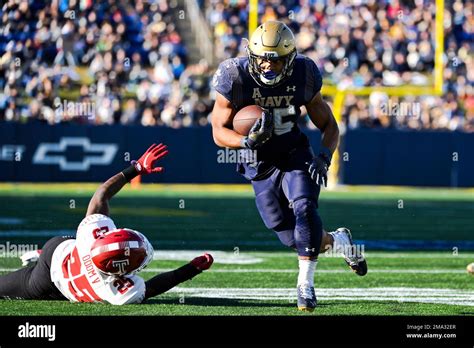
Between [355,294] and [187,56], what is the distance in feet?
44.5

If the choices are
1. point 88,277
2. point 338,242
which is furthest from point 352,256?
point 88,277

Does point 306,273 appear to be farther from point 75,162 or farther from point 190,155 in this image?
point 190,155

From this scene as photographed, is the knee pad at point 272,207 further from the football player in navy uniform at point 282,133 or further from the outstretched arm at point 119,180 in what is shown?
the outstretched arm at point 119,180

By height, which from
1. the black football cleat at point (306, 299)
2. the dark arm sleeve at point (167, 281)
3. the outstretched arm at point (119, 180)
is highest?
the outstretched arm at point (119, 180)

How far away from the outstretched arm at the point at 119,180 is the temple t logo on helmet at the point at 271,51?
0.75 metres

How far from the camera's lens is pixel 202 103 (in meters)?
20.2

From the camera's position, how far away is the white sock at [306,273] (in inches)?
250

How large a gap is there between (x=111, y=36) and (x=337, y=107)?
4426 mm

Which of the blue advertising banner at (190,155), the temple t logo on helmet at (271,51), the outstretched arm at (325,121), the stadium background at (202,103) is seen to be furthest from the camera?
the blue advertising banner at (190,155)

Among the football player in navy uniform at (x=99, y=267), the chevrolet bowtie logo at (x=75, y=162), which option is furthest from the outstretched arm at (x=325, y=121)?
the chevrolet bowtie logo at (x=75, y=162)

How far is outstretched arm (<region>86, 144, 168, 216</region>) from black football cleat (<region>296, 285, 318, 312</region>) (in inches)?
44.2

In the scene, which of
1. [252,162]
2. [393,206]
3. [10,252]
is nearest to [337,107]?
[393,206]

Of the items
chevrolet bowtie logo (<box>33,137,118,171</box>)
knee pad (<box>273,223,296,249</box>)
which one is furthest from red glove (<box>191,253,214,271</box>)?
chevrolet bowtie logo (<box>33,137,118,171</box>)

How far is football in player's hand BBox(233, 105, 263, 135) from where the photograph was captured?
6.61 meters
